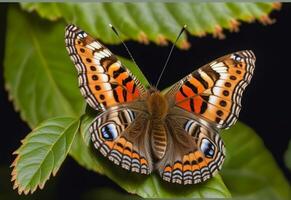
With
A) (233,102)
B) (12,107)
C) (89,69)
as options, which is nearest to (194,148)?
(233,102)

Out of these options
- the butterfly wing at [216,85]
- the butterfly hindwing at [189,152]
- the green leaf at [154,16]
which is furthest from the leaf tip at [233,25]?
the butterfly hindwing at [189,152]

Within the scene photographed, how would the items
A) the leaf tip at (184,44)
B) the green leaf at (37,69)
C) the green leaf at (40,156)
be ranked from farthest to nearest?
the green leaf at (37,69)
the leaf tip at (184,44)
the green leaf at (40,156)

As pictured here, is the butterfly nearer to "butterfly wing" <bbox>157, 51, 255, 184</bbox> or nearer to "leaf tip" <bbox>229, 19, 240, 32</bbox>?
"butterfly wing" <bbox>157, 51, 255, 184</bbox>

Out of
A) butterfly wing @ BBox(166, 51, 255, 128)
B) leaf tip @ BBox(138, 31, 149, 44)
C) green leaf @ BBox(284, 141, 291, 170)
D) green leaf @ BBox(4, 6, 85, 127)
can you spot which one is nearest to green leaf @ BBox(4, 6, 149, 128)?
green leaf @ BBox(4, 6, 85, 127)

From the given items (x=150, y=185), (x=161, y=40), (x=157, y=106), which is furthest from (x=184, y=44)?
(x=150, y=185)

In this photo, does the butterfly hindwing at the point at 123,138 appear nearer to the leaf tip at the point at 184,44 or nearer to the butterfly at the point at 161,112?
the butterfly at the point at 161,112

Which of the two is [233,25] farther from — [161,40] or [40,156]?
[40,156]
